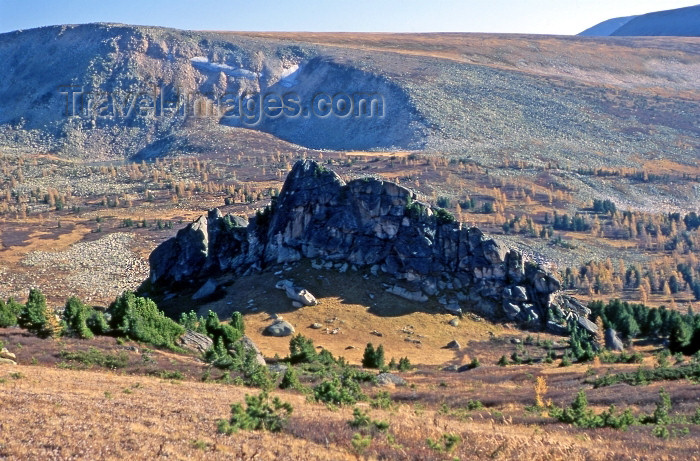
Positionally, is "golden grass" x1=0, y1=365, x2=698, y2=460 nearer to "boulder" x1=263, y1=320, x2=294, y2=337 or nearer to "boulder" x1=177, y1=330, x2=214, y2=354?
Answer: "boulder" x1=177, y1=330, x2=214, y2=354

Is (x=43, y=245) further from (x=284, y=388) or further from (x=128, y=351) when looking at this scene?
(x=284, y=388)

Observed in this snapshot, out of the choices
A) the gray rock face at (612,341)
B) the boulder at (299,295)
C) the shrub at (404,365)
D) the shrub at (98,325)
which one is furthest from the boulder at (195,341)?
the gray rock face at (612,341)

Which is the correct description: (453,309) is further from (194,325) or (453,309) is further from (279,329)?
(194,325)

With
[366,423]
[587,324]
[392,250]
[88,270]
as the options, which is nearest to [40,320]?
[366,423]

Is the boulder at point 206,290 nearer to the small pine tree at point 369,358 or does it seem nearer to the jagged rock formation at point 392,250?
the jagged rock formation at point 392,250

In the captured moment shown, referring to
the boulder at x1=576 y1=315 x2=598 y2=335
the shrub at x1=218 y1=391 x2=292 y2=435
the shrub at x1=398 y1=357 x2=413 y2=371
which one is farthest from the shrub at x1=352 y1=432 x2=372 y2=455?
the boulder at x1=576 y1=315 x2=598 y2=335

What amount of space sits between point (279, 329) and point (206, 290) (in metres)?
12.5

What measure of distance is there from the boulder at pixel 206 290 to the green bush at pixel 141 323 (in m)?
19.8

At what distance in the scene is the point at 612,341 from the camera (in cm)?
5947

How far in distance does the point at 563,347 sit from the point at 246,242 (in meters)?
33.6

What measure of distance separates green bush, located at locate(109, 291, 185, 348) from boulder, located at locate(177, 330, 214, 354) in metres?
0.60

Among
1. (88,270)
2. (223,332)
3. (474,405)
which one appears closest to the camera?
(474,405)

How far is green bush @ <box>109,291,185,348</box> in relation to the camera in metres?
41.1

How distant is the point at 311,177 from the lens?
67.1 meters
